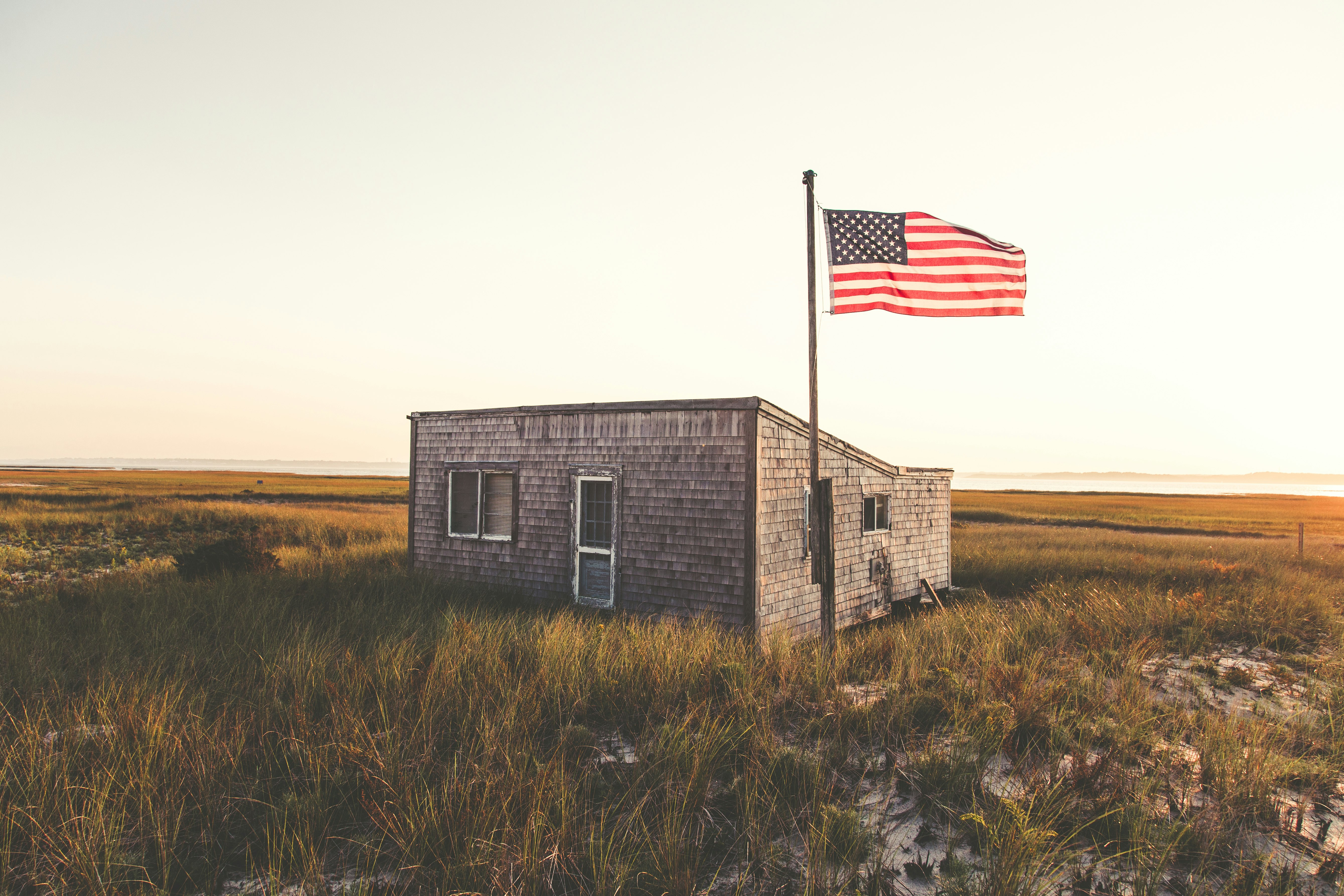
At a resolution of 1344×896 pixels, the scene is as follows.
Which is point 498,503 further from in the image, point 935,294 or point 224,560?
point 935,294

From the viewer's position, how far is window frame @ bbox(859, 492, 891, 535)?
12508 millimetres

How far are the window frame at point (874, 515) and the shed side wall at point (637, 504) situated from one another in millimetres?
3891

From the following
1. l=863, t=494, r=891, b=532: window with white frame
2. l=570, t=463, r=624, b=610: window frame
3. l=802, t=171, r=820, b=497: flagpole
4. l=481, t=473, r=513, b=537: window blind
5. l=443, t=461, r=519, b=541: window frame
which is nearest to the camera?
l=802, t=171, r=820, b=497: flagpole

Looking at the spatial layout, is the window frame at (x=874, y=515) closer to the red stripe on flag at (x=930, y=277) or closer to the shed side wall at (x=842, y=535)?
the shed side wall at (x=842, y=535)

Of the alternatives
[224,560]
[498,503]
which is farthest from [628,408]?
[224,560]

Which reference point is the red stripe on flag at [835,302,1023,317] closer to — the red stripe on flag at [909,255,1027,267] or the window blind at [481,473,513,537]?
the red stripe on flag at [909,255,1027,267]

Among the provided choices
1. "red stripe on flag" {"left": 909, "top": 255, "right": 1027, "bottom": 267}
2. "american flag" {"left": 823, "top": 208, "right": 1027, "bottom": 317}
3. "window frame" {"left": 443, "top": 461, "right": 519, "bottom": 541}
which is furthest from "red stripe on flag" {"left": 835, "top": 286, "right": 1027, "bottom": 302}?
"window frame" {"left": 443, "top": 461, "right": 519, "bottom": 541}

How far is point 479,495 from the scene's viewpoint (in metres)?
12.3

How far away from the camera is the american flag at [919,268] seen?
852cm

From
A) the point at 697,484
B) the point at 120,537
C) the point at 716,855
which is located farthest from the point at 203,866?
the point at 120,537

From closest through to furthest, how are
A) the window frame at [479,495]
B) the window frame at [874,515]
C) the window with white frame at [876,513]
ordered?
the window frame at [479,495] → the window frame at [874,515] → the window with white frame at [876,513]

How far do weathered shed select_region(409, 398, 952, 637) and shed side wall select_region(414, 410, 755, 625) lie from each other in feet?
0.08

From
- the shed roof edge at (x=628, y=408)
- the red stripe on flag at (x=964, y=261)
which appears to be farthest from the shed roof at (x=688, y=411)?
the red stripe on flag at (x=964, y=261)

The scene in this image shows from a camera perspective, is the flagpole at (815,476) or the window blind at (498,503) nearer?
the flagpole at (815,476)
